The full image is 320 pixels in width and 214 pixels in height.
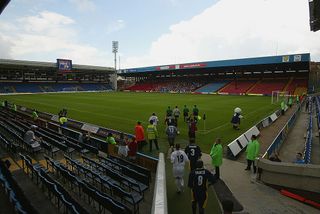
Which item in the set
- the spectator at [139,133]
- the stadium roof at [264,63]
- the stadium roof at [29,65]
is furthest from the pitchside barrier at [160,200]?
the stadium roof at [29,65]

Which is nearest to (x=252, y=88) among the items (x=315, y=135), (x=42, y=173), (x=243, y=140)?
(x=315, y=135)

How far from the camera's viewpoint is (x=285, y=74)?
60188 mm

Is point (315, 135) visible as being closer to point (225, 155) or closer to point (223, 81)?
point (225, 155)

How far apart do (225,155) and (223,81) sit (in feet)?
193

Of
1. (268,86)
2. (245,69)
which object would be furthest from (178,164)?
(245,69)

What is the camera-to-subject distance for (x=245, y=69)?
6169 cm

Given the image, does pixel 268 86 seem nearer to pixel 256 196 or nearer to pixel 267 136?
pixel 267 136

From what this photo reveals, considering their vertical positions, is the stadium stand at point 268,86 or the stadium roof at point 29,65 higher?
the stadium roof at point 29,65

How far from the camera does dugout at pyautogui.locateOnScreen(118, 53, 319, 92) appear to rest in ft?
155

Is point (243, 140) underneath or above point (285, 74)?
underneath

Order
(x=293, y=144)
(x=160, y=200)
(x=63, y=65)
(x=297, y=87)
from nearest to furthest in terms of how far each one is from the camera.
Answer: (x=160, y=200), (x=293, y=144), (x=297, y=87), (x=63, y=65)

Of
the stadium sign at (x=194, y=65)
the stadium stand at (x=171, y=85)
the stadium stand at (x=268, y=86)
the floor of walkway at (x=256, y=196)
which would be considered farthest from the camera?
the stadium stand at (x=171, y=85)

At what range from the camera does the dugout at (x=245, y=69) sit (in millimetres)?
47219

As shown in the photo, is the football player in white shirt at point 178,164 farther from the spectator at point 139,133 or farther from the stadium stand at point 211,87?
the stadium stand at point 211,87
